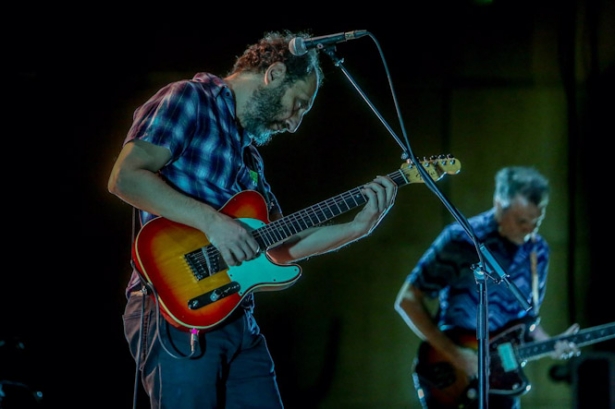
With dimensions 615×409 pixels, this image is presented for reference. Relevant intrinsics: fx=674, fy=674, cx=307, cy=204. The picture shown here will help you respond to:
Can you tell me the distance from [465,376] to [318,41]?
214cm

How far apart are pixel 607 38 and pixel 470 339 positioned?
2652 mm

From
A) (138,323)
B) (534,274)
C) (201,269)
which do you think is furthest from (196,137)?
(534,274)

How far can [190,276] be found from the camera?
2172 millimetres

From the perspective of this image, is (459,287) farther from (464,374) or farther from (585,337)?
(585,337)

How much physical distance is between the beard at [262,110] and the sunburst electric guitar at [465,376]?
1.73 meters

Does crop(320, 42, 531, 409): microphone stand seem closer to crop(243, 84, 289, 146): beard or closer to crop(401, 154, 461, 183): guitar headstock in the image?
crop(401, 154, 461, 183): guitar headstock

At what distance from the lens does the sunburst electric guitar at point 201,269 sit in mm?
2115

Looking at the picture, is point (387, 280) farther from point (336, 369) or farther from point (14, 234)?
point (14, 234)

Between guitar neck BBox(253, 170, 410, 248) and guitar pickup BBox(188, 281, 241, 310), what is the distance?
20 cm

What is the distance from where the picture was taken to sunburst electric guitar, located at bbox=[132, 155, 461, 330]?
2115 millimetres

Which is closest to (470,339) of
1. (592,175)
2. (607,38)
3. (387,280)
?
(387,280)

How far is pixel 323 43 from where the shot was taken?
222cm

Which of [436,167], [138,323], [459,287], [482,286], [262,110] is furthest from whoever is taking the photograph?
[459,287]

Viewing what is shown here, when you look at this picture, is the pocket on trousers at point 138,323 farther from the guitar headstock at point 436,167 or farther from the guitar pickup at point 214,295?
the guitar headstock at point 436,167
